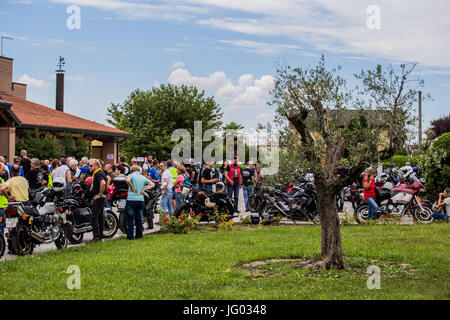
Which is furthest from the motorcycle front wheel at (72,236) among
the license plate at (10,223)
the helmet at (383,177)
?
the helmet at (383,177)

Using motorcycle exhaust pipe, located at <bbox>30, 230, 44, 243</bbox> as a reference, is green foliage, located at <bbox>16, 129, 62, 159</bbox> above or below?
above

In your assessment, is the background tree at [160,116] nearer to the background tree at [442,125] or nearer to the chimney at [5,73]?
the chimney at [5,73]

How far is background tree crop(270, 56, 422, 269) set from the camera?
8344 mm

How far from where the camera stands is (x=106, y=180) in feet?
40.4

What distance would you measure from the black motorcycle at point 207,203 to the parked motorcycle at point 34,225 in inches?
Answer: 168

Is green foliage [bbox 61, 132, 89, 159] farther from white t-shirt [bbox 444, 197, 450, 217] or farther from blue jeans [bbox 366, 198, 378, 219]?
white t-shirt [bbox 444, 197, 450, 217]

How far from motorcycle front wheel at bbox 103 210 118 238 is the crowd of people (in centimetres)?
39

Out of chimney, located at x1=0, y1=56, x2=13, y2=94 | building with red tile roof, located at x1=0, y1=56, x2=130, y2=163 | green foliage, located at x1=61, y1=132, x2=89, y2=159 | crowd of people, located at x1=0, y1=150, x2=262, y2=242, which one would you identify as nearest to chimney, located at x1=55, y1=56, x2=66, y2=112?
building with red tile roof, located at x1=0, y1=56, x2=130, y2=163

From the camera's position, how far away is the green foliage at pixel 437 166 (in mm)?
18734

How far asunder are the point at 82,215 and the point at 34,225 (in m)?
1.32

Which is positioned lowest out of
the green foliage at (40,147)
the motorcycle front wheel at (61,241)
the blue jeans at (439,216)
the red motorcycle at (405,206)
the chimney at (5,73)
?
the motorcycle front wheel at (61,241)
